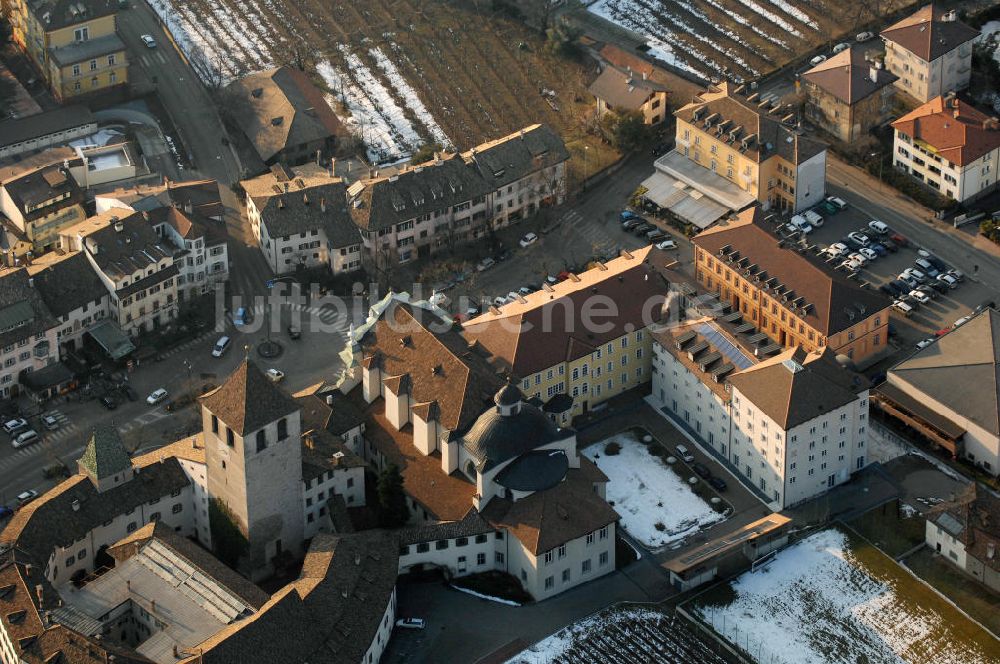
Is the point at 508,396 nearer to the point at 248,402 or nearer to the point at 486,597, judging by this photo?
the point at 486,597

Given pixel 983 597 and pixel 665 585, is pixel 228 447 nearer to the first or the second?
pixel 665 585

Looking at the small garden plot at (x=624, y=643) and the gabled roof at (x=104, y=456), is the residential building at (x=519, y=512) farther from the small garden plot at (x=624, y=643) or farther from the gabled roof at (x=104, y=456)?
the gabled roof at (x=104, y=456)

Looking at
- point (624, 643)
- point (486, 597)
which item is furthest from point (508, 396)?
point (624, 643)

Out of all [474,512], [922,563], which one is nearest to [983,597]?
[922,563]

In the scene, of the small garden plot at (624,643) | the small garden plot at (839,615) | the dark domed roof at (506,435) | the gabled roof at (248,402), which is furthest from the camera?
the dark domed roof at (506,435)

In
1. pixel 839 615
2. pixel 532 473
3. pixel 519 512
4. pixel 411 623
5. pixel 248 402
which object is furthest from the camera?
pixel 532 473

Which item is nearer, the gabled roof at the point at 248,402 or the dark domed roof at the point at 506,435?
the gabled roof at the point at 248,402

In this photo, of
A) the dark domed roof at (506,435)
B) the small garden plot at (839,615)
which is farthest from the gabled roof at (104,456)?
the small garden plot at (839,615)
